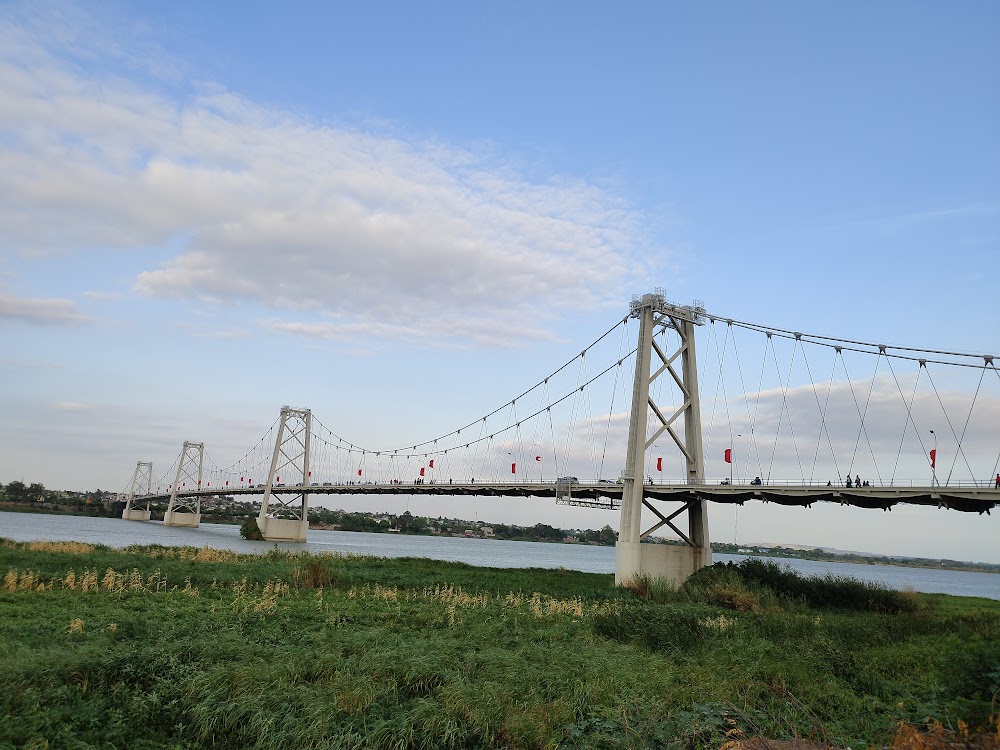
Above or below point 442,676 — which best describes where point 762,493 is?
above

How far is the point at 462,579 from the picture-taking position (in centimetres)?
3033

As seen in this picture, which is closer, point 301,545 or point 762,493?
point 762,493

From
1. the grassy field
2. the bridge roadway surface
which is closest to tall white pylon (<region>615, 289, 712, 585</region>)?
the bridge roadway surface

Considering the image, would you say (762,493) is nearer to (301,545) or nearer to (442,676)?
(442,676)

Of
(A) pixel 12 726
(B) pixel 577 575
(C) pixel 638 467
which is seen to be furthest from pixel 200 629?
(B) pixel 577 575

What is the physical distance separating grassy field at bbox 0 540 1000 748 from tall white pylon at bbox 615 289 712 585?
43.9 ft

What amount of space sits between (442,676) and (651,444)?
996 inches

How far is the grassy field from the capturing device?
8914 mm

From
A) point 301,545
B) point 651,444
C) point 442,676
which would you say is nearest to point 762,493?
point 651,444

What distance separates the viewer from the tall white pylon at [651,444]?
3281 cm

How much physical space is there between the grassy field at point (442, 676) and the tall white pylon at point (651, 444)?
13.4m

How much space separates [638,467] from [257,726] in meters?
26.3

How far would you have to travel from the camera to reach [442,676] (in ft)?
35.6

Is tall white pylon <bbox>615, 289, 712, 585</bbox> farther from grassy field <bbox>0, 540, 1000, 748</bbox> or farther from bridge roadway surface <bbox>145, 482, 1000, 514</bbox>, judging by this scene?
grassy field <bbox>0, 540, 1000, 748</bbox>
